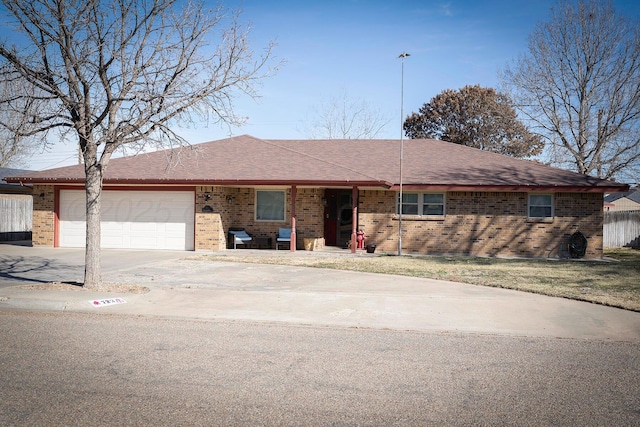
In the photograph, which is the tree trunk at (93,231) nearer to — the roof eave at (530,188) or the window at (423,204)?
the roof eave at (530,188)

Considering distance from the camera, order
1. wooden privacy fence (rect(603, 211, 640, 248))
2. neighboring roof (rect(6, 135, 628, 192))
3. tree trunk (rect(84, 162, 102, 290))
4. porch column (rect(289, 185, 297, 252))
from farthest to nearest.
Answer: wooden privacy fence (rect(603, 211, 640, 248)), porch column (rect(289, 185, 297, 252)), neighboring roof (rect(6, 135, 628, 192)), tree trunk (rect(84, 162, 102, 290))

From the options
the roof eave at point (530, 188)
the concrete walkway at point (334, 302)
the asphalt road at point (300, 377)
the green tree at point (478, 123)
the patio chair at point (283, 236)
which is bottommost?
the asphalt road at point (300, 377)

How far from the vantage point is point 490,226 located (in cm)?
1952

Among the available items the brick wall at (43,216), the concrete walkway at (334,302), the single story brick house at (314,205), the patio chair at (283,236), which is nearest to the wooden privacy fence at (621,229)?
the single story brick house at (314,205)

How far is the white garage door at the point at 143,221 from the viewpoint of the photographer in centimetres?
1959

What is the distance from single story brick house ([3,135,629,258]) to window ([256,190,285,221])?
0.04m

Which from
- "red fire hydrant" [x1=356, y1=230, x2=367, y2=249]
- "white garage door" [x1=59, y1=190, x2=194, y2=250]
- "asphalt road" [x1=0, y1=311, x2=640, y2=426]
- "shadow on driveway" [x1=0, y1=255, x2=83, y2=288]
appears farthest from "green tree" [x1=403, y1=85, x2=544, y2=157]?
"asphalt road" [x1=0, y1=311, x2=640, y2=426]

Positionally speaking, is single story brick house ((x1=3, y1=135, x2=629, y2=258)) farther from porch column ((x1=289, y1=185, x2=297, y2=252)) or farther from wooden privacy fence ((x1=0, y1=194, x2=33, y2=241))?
wooden privacy fence ((x1=0, y1=194, x2=33, y2=241))

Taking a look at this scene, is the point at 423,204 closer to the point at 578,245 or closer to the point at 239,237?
the point at 578,245

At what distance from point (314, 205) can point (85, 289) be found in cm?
1162

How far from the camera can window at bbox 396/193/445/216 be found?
1983cm

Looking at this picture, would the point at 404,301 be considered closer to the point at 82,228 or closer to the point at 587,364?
the point at 587,364

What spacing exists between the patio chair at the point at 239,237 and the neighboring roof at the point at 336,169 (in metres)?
2.27

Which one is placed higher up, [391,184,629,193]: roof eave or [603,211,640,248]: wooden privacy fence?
[391,184,629,193]: roof eave
